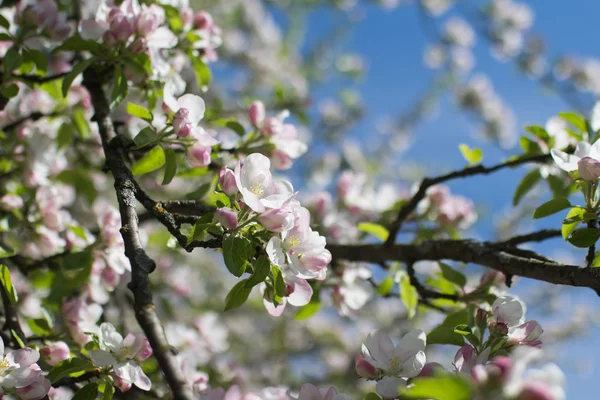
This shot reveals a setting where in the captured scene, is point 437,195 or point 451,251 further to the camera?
point 437,195

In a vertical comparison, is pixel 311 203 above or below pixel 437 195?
below

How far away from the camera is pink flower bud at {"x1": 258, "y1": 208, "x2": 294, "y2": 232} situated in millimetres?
938

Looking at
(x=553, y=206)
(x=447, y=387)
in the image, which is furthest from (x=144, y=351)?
(x=553, y=206)

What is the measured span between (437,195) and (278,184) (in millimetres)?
1218

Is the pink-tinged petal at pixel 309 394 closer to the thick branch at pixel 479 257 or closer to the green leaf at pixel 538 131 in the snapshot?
the thick branch at pixel 479 257

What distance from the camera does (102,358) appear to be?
1049mm

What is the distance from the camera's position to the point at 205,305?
4148 mm

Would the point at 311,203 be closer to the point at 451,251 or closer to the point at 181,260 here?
the point at 451,251

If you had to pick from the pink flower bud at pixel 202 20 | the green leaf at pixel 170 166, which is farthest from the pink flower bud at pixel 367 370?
the pink flower bud at pixel 202 20

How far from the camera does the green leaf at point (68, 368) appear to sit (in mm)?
1058

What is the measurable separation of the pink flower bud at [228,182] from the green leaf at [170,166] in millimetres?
261

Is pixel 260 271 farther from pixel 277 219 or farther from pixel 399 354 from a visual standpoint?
pixel 399 354

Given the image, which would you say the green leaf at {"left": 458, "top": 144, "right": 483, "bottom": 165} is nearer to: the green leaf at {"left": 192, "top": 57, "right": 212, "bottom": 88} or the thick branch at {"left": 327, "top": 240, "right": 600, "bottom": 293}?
the thick branch at {"left": 327, "top": 240, "right": 600, "bottom": 293}

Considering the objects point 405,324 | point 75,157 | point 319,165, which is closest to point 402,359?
point 75,157
